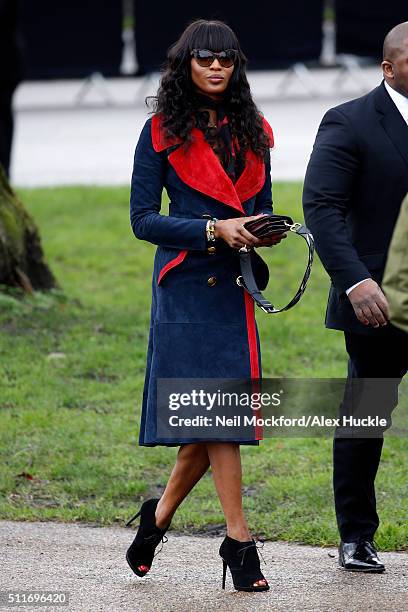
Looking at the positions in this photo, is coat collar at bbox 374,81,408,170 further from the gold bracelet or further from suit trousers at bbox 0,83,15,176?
suit trousers at bbox 0,83,15,176

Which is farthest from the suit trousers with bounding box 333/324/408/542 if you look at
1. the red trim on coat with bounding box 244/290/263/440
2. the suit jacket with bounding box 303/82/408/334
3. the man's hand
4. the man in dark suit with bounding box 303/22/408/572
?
the red trim on coat with bounding box 244/290/263/440

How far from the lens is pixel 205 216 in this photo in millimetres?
4254

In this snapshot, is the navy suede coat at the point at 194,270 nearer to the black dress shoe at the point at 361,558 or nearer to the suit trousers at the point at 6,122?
the black dress shoe at the point at 361,558

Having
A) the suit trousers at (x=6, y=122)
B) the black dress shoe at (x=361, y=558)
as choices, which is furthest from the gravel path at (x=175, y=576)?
the suit trousers at (x=6, y=122)

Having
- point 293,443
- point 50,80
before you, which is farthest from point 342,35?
point 293,443

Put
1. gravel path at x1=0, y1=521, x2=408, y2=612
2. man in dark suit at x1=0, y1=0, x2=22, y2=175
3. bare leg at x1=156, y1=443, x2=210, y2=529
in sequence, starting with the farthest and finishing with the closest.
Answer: man in dark suit at x1=0, y1=0, x2=22, y2=175, bare leg at x1=156, y1=443, x2=210, y2=529, gravel path at x1=0, y1=521, x2=408, y2=612

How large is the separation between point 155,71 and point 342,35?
9.25 feet

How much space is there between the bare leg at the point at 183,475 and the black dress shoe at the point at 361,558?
24.2 inches

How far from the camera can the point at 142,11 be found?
61.9ft

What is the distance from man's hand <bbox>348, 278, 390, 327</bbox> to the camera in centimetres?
411

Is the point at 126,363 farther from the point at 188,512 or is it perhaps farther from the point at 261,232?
the point at 261,232

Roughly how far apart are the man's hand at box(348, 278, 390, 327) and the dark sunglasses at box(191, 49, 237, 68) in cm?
86

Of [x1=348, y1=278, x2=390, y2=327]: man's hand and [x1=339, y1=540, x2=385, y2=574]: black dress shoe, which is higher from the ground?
[x1=348, y1=278, x2=390, y2=327]: man's hand

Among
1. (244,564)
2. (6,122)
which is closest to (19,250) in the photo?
(6,122)
